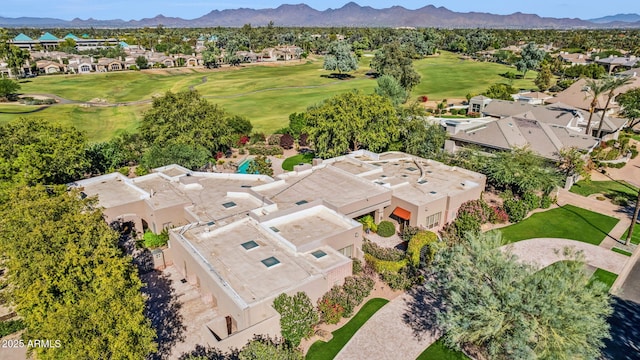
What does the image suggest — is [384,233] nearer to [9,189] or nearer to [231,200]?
[231,200]

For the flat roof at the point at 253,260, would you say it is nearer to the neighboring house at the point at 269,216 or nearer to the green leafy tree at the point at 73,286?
the neighboring house at the point at 269,216

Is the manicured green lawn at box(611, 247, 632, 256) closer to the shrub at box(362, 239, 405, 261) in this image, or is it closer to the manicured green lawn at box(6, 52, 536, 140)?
the shrub at box(362, 239, 405, 261)

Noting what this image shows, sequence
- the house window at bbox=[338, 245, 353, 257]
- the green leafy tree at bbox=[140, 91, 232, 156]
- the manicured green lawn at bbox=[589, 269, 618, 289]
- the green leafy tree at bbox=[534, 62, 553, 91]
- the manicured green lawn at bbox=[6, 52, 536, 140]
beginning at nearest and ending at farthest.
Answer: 1. the house window at bbox=[338, 245, 353, 257]
2. the manicured green lawn at bbox=[589, 269, 618, 289]
3. the green leafy tree at bbox=[140, 91, 232, 156]
4. the manicured green lawn at bbox=[6, 52, 536, 140]
5. the green leafy tree at bbox=[534, 62, 553, 91]

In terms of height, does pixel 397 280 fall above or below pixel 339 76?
below

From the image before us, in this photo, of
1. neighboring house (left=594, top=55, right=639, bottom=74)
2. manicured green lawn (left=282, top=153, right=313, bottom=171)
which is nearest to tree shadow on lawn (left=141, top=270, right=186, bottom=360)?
manicured green lawn (left=282, top=153, right=313, bottom=171)

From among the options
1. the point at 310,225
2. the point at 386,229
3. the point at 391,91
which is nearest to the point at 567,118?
the point at 391,91

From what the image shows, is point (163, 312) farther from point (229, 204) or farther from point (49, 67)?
point (49, 67)

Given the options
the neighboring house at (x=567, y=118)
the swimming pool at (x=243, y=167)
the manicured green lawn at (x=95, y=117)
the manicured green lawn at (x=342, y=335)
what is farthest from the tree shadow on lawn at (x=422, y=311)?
the manicured green lawn at (x=95, y=117)

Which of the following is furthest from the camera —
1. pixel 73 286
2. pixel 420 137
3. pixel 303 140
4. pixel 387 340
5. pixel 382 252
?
pixel 303 140
